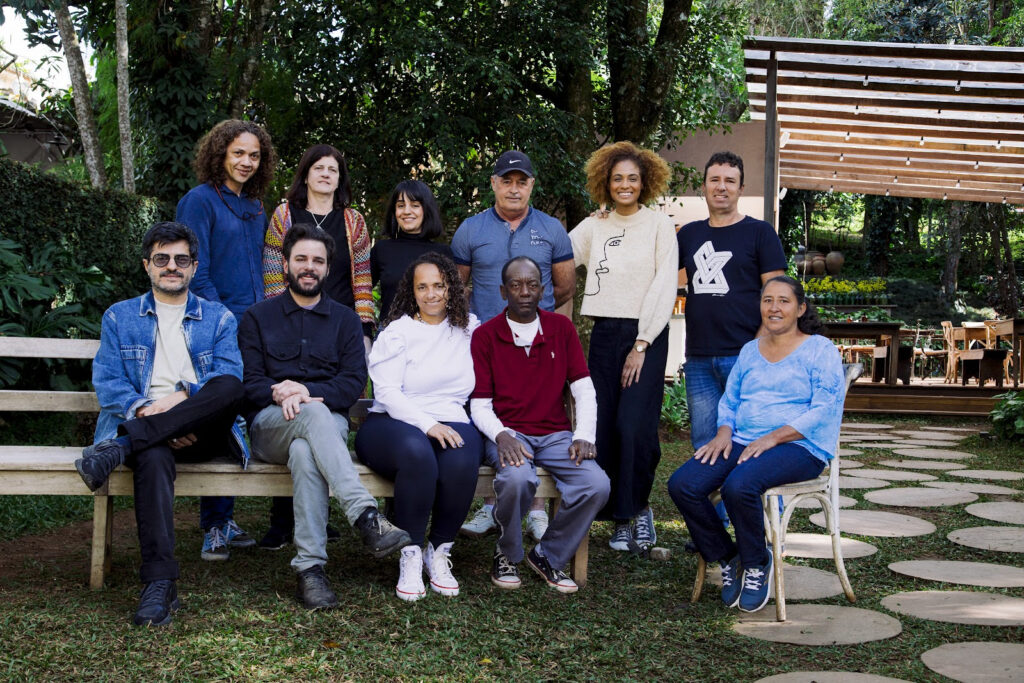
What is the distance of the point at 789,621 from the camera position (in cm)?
341

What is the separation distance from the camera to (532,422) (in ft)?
13.1

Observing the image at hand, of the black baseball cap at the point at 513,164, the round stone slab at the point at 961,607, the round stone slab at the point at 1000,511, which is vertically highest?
the black baseball cap at the point at 513,164

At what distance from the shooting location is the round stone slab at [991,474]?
21.6 ft

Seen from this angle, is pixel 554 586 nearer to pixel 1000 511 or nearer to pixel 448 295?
pixel 448 295

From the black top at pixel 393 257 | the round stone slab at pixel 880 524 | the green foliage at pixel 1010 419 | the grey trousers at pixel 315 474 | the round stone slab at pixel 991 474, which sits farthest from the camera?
the green foliage at pixel 1010 419

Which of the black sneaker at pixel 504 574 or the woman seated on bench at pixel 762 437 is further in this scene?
the black sneaker at pixel 504 574

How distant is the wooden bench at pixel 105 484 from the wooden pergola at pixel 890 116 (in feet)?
18.5

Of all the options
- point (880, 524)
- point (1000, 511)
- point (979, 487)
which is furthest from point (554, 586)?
point (979, 487)

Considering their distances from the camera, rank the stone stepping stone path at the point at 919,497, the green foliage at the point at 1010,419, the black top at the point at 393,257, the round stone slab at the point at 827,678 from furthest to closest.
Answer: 1. the green foliage at the point at 1010,419
2. the stone stepping stone path at the point at 919,497
3. the black top at the point at 393,257
4. the round stone slab at the point at 827,678

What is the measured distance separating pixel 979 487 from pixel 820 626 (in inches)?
138

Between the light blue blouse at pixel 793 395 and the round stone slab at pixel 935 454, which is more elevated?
the light blue blouse at pixel 793 395

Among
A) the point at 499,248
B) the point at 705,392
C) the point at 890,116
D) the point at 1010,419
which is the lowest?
the point at 1010,419

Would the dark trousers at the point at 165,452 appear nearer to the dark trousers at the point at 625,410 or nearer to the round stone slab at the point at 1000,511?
the dark trousers at the point at 625,410

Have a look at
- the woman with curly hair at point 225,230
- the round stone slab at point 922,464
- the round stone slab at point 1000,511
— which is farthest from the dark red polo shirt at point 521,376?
the round stone slab at point 922,464
